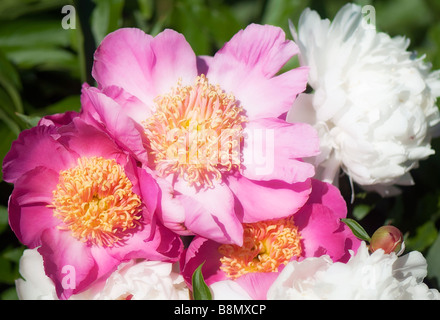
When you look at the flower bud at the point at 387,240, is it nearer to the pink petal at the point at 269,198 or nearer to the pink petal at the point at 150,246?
the pink petal at the point at 269,198

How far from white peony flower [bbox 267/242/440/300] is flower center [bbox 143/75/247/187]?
0.14 meters

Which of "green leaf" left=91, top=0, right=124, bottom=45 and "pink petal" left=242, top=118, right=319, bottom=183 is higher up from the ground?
"green leaf" left=91, top=0, right=124, bottom=45

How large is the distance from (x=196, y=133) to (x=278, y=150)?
96 millimetres

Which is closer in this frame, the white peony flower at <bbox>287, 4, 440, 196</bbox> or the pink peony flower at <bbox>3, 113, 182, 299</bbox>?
the pink peony flower at <bbox>3, 113, 182, 299</bbox>

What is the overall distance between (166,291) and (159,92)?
235mm

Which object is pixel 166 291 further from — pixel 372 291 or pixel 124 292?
pixel 372 291

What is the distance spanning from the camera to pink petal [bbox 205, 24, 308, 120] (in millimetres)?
639

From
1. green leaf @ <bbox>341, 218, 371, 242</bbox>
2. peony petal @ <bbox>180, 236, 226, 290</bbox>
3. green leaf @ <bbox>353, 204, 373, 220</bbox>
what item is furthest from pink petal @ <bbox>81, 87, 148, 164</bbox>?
green leaf @ <bbox>353, 204, 373, 220</bbox>

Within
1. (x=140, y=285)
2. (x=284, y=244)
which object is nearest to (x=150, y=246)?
(x=140, y=285)

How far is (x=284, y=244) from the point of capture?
601 millimetres

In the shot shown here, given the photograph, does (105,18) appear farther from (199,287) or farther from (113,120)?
(199,287)

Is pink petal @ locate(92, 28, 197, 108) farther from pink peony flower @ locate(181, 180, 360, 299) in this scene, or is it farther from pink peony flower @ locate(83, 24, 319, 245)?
pink peony flower @ locate(181, 180, 360, 299)

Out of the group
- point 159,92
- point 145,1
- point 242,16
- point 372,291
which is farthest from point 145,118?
point 242,16

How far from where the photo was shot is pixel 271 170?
0.60m
